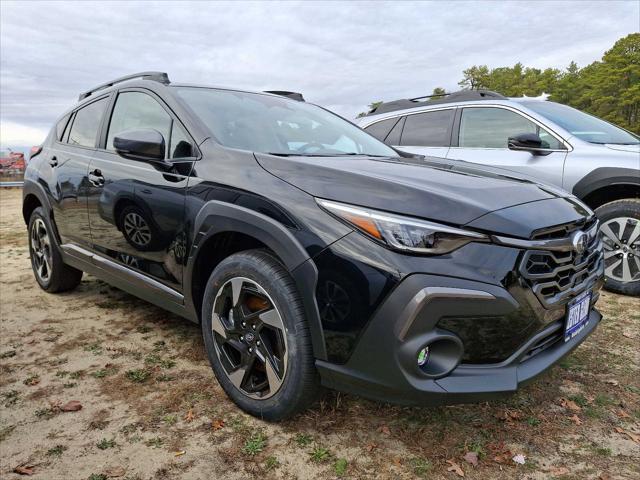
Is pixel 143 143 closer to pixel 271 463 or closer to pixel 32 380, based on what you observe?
Result: pixel 32 380

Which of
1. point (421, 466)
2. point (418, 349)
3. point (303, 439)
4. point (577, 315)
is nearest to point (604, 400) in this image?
point (577, 315)

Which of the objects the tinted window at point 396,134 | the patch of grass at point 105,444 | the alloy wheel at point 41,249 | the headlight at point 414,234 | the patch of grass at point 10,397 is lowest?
the patch of grass at point 10,397

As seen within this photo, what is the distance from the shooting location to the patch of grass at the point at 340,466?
74.2 inches

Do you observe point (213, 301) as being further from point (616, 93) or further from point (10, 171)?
point (616, 93)

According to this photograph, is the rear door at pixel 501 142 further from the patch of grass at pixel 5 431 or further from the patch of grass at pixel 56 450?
the patch of grass at pixel 5 431

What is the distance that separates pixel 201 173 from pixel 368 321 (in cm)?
119

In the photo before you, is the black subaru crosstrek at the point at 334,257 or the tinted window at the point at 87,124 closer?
the black subaru crosstrek at the point at 334,257

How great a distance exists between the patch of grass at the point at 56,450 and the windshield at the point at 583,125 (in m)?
4.39

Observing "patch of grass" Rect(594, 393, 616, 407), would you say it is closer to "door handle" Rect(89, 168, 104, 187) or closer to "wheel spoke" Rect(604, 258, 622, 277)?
"wheel spoke" Rect(604, 258, 622, 277)

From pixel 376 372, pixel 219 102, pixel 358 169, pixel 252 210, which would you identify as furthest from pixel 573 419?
pixel 219 102

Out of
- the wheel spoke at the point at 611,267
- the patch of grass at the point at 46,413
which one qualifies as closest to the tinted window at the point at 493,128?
the wheel spoke at the point at 611,267

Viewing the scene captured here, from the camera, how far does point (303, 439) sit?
2.08 metres

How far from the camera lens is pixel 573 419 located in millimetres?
2262

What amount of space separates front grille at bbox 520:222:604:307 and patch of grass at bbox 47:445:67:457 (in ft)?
6.64
